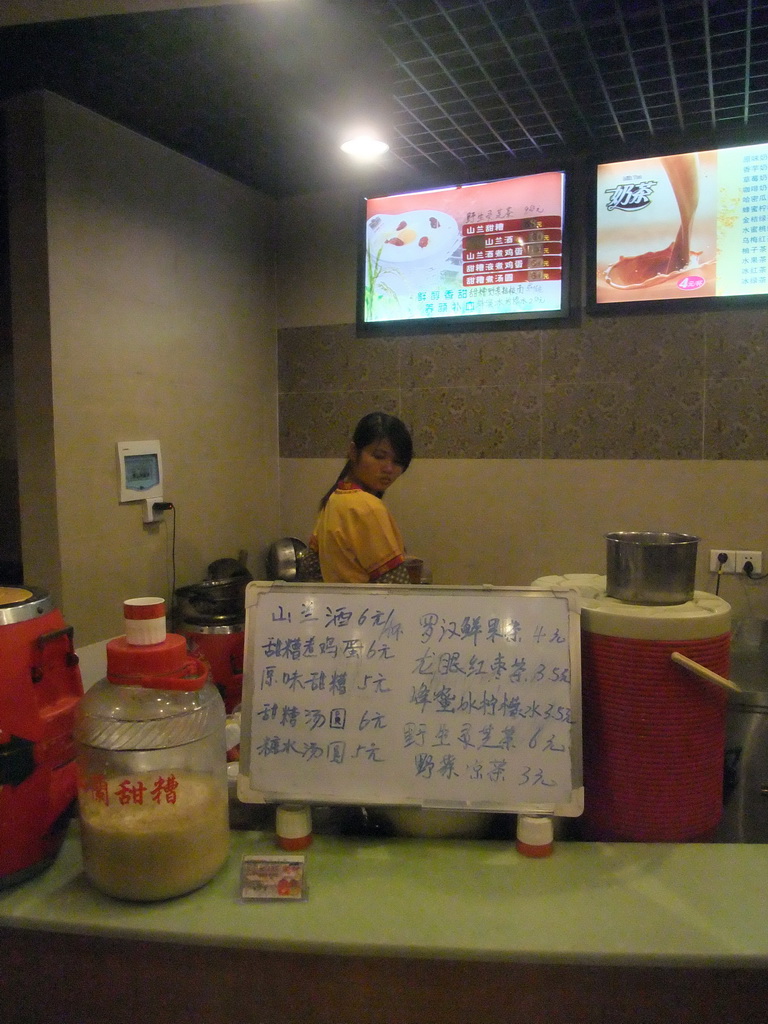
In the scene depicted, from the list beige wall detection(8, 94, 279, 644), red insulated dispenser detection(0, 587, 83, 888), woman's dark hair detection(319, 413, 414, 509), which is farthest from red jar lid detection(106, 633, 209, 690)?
beige wall detection(8, 94, 279, 644)

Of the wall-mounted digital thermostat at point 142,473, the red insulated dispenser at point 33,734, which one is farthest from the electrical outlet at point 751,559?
the red insulated dispenser at point 33,734

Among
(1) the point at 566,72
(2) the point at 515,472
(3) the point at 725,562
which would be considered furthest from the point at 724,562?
(1) the point at 566,72

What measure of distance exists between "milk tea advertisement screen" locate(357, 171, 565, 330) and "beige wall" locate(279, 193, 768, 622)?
4.6 inches

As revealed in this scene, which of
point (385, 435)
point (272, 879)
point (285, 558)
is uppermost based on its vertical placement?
point (385, 435)

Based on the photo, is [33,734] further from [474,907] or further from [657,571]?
[657,571]

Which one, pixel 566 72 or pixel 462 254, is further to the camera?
pixel 462 254

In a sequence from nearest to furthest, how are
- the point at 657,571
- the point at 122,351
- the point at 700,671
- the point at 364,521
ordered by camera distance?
the point at 700,671
the point at 657,571
the point at 364,521
the point at 122,351

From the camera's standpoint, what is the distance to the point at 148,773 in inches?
34.8

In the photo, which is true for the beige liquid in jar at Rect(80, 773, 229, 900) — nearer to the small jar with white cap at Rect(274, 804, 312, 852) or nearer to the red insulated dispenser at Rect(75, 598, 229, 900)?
the red insulated dispenser at Rect(75, 598, 229, 900)

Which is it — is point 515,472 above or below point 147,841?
above

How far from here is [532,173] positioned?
2.82 m

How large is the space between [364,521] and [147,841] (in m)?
1.32

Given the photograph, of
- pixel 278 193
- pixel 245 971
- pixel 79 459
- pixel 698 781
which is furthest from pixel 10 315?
pixel 698 781

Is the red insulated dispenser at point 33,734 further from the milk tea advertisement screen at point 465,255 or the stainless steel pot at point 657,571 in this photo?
the milk tea advertisement screen at point 465,255
